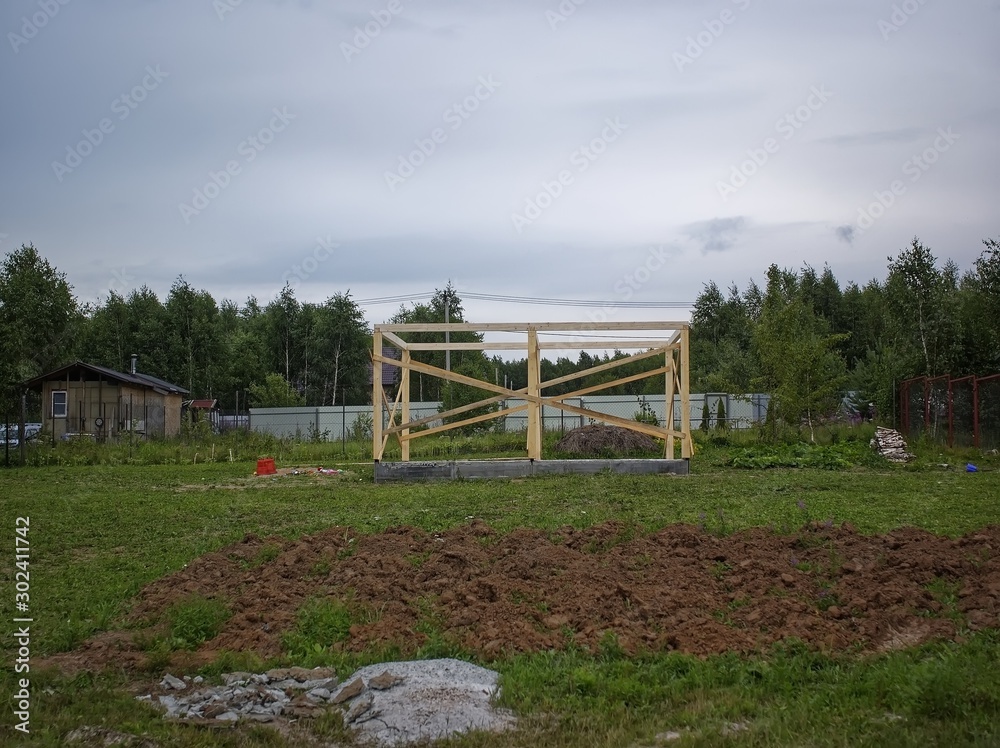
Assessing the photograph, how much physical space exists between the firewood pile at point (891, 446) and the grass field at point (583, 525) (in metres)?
0.54

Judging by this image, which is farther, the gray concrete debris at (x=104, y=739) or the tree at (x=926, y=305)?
the tree at (x=926, y=305)

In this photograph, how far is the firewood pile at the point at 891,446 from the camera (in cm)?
1856

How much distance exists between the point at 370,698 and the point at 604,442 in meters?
16.8

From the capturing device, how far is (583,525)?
9492 mm

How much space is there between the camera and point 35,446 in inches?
910

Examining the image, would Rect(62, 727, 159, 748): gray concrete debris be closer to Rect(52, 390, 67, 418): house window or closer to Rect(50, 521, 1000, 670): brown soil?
Rect(50, 521, 1000, 670): brown soil

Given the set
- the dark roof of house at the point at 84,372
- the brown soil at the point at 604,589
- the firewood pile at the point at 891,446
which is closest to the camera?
the brown soil at the point at 604,589

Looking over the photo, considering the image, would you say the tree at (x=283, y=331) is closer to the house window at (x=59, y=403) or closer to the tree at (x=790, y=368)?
the house window at (x=59, y=403)

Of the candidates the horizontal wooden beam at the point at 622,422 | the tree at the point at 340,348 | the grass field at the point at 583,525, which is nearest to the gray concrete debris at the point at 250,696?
the grass field at the point at 583,525

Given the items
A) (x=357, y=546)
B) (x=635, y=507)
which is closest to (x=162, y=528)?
(x=357, y=546)

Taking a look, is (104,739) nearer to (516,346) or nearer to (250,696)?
(250,696)

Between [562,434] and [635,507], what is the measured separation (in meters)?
13.1

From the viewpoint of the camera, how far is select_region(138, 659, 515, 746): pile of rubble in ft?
15.0

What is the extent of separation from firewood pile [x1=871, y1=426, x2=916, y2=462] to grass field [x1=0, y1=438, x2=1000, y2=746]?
54 cm
